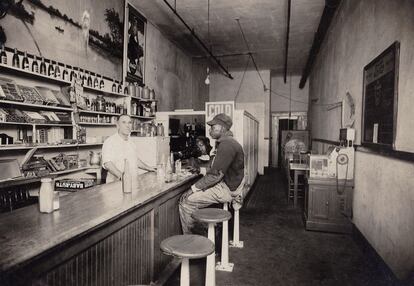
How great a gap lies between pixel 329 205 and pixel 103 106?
172 inches

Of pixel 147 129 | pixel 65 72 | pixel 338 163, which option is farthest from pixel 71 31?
pixel 338 163

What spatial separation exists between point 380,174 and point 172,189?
2.47 metres

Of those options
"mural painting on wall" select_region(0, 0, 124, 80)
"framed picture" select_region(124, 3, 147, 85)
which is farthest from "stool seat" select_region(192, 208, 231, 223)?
"framed picture" select_region(124, 3, 147, 85)

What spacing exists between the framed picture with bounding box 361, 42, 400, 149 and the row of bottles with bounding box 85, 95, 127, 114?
4.44m

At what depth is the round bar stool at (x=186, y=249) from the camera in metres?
1.95

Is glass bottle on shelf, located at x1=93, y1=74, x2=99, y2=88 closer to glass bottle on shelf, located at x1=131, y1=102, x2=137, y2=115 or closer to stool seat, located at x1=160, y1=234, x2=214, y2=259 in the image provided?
glass bottle on shelf, located at x1=131, y1=102, x2=137, y2=115

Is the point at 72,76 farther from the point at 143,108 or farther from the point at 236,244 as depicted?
the point at 236,244

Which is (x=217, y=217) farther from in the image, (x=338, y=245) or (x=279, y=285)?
(x=338, y=245)

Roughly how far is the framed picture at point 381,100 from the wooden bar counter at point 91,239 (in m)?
2.48

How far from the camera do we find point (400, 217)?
2.73 metres

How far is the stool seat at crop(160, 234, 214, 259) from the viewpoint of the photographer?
1.95 m

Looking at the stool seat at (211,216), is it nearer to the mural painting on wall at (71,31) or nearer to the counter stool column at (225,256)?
the counter stool column at (225,256)

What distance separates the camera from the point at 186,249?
6.57 ft

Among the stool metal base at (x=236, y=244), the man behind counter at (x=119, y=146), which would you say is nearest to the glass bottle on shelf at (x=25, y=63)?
the man behind counter at (x=119, y=146)
